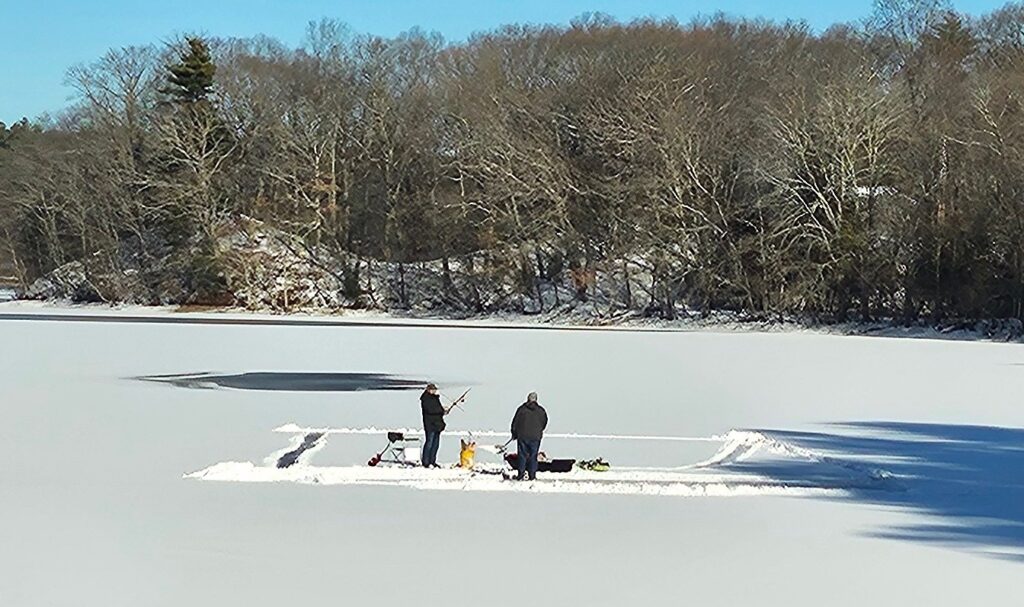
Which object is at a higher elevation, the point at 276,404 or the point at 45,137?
the point at 45,137

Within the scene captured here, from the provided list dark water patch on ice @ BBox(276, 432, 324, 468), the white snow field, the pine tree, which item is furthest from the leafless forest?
dark water patch on ice @ BBox(276, 432, 324, 468)

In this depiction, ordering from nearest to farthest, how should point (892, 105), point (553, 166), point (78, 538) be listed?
point (78, 538)
point (892, 105)
point (553, 166)

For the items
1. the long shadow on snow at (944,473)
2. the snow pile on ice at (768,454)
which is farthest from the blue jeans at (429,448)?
the long shadow on snow at (944,473)

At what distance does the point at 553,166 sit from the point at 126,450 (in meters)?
45.0

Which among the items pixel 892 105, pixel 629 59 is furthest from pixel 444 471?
pixel 629 59

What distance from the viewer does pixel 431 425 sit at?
16219 mm

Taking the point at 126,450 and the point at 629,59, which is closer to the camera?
the point at 126,450

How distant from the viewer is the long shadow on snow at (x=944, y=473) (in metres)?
12.4

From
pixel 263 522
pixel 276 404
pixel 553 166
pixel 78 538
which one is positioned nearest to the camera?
pixel 78 538

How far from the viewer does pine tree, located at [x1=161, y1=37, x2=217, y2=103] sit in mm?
70250

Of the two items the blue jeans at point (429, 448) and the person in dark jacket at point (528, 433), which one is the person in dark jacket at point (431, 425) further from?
the person in dark jacket at point (528, 433)

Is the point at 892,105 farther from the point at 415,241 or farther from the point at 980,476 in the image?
the point at 980,476

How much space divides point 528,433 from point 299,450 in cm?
407

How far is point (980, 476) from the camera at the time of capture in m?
15.9
